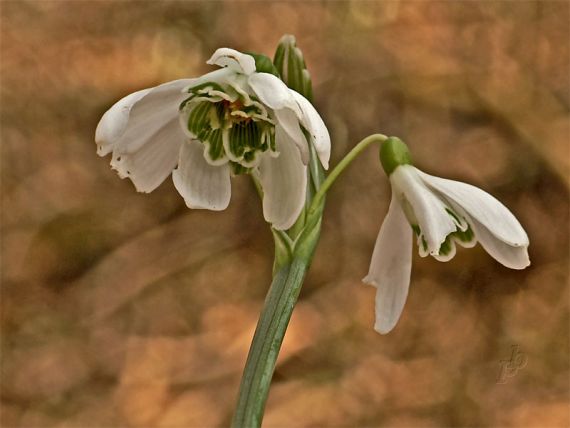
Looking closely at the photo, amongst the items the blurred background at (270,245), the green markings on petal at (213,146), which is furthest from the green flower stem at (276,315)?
the blurred background at (270,245)

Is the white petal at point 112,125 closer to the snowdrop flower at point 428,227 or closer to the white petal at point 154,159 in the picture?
the white petal at point 154,159

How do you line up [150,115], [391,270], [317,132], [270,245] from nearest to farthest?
[317,132], [150,115], [391,270], [270,245]

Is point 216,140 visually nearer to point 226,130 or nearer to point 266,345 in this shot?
point 226,130

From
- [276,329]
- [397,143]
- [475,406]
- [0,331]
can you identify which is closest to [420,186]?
[397,143]

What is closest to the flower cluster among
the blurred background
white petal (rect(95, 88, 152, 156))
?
white petal (rect(95, 88, 152, 156))

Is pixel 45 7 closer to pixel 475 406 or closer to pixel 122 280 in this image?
pixel 122 280

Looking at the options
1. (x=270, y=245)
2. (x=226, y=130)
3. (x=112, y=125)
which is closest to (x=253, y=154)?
(x=226, y=130)

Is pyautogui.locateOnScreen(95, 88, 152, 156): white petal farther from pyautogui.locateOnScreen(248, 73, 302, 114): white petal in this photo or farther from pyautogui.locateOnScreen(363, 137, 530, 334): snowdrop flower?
pyautogui.locateOnScreen(363, 137, 530, 334): snowdrop flower
